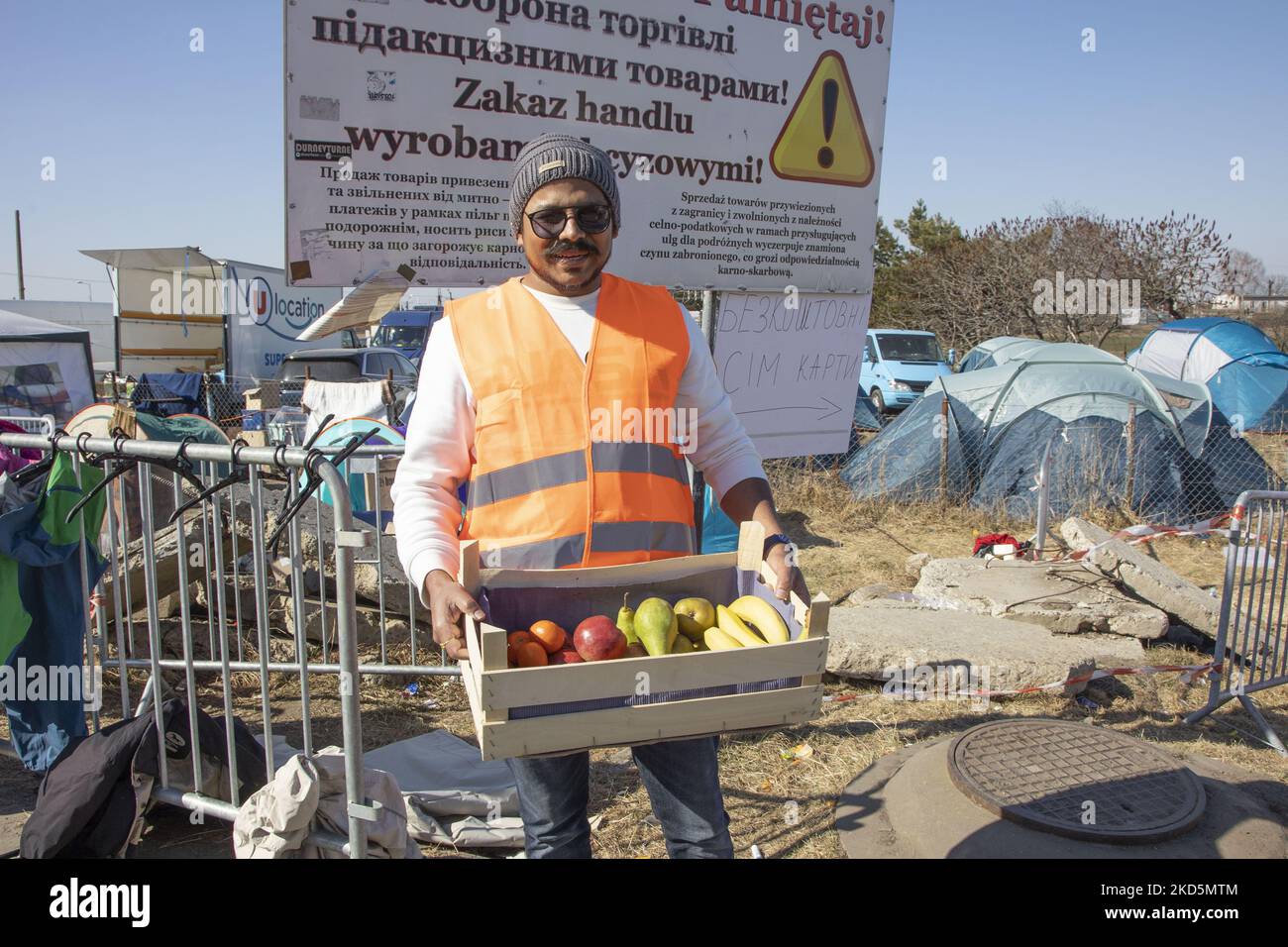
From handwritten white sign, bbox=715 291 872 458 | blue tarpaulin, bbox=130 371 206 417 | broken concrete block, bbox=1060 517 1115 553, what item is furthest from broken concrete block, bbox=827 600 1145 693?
blue tarpaulin, bbox=130 371 206 417

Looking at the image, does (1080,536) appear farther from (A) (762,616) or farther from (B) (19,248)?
(B) (19,248)

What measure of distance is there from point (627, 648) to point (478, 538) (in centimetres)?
41

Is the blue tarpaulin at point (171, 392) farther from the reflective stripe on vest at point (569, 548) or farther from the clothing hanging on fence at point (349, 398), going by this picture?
the reflective stripe on vest at point (569, 548)

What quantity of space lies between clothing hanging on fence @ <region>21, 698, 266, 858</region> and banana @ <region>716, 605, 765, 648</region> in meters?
2.08

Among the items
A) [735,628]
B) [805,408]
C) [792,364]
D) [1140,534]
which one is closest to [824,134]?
[792,364]

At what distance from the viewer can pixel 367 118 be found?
3.74 metres

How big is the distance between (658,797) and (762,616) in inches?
20.0

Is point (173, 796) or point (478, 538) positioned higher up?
point (478, 538)

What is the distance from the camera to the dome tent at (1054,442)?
9.41 m

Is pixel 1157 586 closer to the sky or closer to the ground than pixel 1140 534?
closer to the ground

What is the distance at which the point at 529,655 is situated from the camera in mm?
1822

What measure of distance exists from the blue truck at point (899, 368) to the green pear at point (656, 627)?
1613 cm
